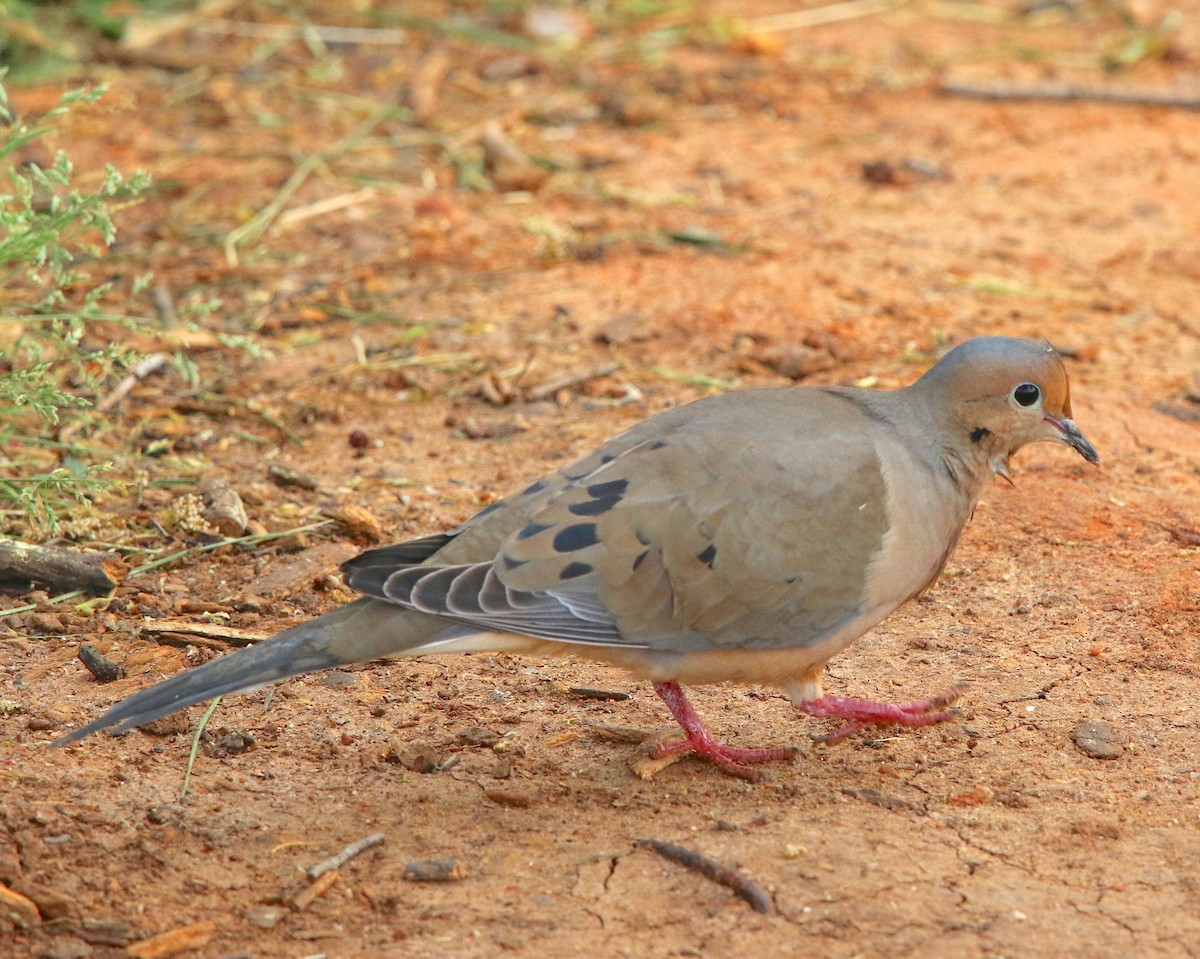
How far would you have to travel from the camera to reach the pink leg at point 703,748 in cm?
371

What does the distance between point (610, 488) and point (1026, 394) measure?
43.8 inches

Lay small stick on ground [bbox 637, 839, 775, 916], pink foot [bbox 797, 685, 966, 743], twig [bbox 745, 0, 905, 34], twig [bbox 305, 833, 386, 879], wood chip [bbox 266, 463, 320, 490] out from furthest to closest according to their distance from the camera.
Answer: twig [bbox 745, 0, 905, 34]
wood chip [bbox 266, 463, 320, 490]
pink foot [bbox 797, 685, 966, 743]
twig [bbox 305, 833, 386, 879]
small stick on ground [bbox 637, 839, 775, 916]

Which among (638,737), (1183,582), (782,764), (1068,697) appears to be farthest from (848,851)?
(1183,582)

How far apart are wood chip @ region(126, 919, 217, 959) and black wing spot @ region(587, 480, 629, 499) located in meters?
1.32

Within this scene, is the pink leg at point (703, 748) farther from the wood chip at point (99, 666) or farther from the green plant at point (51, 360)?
the green plant at point (51, 360)

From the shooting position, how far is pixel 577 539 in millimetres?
3607

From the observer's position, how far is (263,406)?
5.69 meters

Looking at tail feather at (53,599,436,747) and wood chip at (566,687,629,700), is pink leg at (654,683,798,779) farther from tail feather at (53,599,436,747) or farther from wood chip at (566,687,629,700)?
tail feather at (53,599,436,747)

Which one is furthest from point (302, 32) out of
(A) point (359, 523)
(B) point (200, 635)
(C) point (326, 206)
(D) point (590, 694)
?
(D) point (590, 694)

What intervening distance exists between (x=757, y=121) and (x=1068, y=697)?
218 inches

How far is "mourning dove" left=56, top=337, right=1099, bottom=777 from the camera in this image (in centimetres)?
352

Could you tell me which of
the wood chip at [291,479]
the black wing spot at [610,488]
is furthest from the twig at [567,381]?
the black wing spot at [610,488]

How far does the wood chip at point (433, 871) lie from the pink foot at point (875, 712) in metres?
1.04

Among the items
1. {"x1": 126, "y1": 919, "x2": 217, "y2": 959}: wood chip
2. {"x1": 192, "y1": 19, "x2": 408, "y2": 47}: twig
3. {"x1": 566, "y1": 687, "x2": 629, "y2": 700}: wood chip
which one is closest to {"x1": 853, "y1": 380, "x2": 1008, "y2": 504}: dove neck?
{"x1": 566, "y1": 687, "x2": 629, "y2": 700}: wood chip
